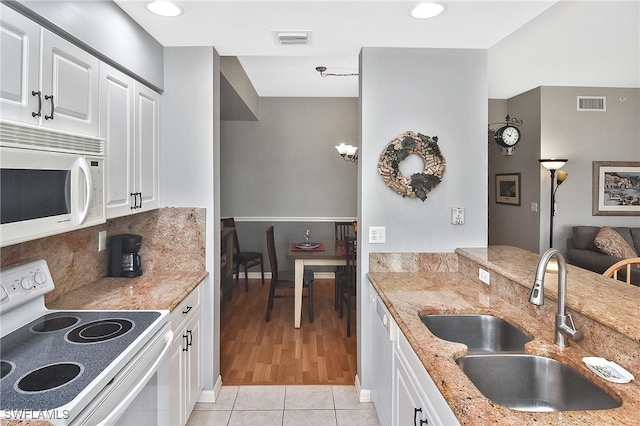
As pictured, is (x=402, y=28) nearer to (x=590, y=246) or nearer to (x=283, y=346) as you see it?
(x=283, y=346)

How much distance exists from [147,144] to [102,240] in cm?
67

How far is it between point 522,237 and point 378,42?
4.42 meters

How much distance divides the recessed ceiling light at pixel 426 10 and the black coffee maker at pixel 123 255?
2.15m

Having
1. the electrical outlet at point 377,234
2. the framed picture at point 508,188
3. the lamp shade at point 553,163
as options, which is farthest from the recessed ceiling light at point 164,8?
the framed picture at point 508,188

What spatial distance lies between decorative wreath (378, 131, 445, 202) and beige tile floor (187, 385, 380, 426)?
1.50 metres

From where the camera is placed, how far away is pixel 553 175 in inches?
199

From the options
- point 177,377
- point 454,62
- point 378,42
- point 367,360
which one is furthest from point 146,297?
point 454,62

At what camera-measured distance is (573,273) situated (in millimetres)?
1947

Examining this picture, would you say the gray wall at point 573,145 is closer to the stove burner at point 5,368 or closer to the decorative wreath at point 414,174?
the decorative wreath at point 414,174

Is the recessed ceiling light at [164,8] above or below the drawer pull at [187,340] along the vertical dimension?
above

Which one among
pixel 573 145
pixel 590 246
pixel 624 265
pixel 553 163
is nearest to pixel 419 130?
pixel 624 265

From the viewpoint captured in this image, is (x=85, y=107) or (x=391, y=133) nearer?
(x=85, y=107)

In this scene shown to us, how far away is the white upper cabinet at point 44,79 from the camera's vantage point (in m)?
1.30

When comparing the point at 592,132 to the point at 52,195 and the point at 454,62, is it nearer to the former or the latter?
the point at 454,62
